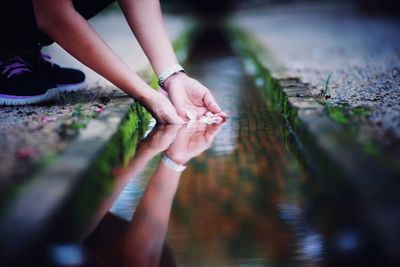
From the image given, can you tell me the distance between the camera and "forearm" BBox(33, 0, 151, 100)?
1810mm

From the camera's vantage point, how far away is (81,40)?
1838 millimetres

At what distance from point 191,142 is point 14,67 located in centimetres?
92

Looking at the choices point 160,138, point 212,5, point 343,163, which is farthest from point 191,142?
point 212,5

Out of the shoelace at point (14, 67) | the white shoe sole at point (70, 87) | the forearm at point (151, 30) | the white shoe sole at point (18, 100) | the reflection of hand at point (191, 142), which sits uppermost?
the forearm at point (151, 30)

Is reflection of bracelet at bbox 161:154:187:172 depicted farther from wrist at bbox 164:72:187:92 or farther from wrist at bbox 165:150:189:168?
wrist at bbox 164:72:187:92

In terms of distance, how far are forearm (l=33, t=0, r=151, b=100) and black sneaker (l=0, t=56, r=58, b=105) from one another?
405mm

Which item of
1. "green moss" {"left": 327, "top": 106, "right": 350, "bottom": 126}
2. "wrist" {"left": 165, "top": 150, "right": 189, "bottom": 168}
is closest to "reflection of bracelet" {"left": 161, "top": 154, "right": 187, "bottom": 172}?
"wrist" {"left": 165, "top": 150, "right": 189, "bottom": 168}

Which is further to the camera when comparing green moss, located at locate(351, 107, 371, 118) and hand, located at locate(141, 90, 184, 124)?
hand, located at locate(141, 90, 184, 124)

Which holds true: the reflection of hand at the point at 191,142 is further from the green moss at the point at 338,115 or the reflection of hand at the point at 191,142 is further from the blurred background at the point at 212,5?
the blurred background at the point at 212,5

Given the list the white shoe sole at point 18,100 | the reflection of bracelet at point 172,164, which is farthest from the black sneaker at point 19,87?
the reflection of bracelet at point 172,164

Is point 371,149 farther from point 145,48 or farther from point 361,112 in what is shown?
point 145,48

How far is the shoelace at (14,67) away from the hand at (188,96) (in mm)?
658

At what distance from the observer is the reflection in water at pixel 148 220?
108cm

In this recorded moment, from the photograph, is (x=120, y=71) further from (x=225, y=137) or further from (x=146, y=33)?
(x=225, y=137)
